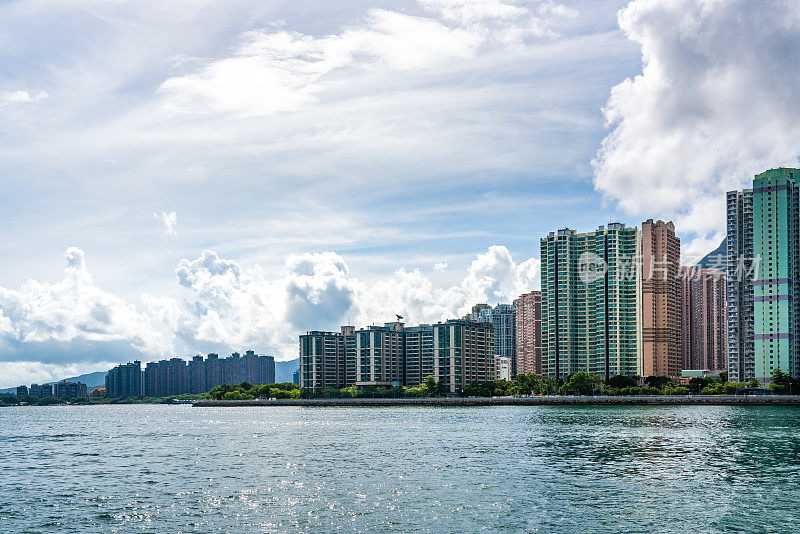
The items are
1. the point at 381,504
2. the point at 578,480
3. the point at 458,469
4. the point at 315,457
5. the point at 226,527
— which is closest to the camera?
the point at 226,527

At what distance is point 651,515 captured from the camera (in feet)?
149

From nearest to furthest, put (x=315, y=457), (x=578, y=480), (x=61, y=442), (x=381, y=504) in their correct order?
(x=381, y=504), (x=578, y=480), (x=315, y=457), (x=61, y=442)

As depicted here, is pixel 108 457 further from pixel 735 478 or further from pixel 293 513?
pixel 735 478

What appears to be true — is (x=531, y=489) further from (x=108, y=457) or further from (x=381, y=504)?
(x=108, y=457)

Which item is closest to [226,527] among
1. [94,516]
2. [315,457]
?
[94,516]

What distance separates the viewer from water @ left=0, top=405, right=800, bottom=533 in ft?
143

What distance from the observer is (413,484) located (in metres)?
57.2

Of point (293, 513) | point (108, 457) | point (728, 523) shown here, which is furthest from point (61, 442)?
point (728, 523)

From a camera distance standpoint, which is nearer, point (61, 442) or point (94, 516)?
point (94, 516)

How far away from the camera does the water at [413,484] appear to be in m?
43.7

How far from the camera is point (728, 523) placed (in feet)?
142

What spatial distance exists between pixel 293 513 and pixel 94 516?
11938mm

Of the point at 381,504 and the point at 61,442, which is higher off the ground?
the point at 381,504

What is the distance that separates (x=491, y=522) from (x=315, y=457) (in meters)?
38.2
